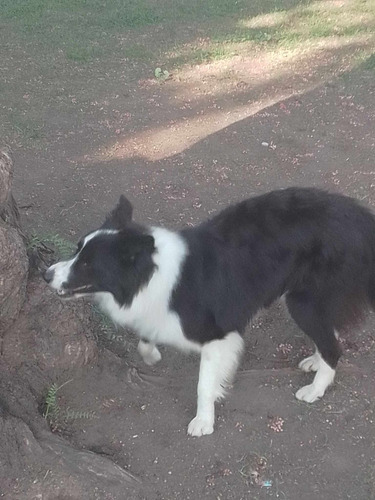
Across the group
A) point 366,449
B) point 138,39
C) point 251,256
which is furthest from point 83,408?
point 138,39

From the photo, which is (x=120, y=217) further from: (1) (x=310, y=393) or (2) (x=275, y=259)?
(1) (x=310, y=393)

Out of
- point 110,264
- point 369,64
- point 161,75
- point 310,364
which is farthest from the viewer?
point 161,75

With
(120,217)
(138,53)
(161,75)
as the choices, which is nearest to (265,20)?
(138,53)

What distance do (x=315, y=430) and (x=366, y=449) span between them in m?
0.31

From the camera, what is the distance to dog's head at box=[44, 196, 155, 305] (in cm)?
313

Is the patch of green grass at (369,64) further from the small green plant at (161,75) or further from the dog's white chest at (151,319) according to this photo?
the dog's white chest at (151,319)

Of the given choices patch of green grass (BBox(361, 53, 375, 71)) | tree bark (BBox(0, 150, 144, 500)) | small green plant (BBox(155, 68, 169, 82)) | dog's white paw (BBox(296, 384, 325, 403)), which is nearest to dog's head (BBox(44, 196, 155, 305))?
tree bark (BBox(0, 150, 144, 500))

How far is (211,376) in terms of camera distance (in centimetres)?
347

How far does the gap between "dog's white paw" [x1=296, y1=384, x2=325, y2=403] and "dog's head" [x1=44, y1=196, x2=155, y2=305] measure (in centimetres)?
129

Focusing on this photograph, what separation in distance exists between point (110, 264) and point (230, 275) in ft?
2.47

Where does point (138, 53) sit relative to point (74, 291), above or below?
below

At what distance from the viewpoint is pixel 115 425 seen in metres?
3.39

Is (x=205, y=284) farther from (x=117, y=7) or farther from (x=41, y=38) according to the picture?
(x=117, y=7)

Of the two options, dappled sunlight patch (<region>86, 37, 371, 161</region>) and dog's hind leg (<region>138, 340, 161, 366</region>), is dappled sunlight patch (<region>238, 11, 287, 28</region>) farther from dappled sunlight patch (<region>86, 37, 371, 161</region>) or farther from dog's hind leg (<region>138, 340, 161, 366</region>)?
dog's hind leg (<region>138, 340, 161, 366</region>)
